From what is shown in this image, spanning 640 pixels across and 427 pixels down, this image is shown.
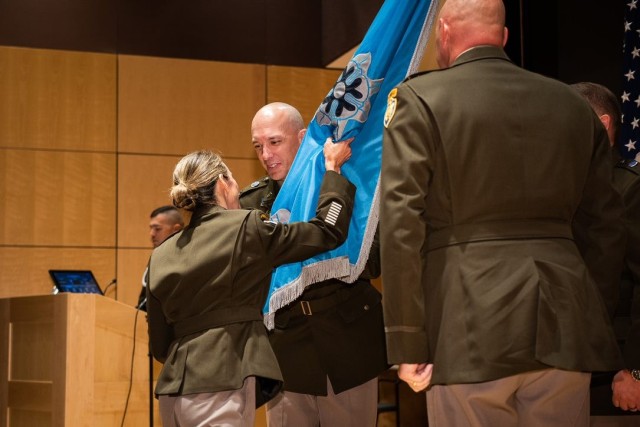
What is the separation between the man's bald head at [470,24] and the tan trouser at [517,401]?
78 centimetres

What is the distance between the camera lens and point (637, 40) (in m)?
4.52

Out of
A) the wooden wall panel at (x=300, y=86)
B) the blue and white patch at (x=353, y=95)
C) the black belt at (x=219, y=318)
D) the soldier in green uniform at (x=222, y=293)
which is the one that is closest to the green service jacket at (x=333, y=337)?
the soldier in green uniform at (x=222, y=293)

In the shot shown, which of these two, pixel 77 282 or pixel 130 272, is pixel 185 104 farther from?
pixel 77 282

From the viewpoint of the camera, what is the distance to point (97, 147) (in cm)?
700

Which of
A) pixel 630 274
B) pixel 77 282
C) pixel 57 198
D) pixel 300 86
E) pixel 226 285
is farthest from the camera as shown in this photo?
pixel 300 86

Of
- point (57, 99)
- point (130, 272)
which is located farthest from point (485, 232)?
point (57, 99)

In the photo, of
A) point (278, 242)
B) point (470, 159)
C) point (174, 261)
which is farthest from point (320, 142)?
point (470, 159)

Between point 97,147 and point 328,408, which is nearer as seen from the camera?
point 328,408

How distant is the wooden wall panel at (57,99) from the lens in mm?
6828

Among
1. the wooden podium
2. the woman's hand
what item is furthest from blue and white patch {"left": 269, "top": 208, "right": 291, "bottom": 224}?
the wooden podium

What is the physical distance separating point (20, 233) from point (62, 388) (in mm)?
2550

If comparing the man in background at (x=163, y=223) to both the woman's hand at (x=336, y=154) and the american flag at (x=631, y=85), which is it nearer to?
the american flag at (x=631, y=85)

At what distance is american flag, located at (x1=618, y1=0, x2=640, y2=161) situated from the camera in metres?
4.52

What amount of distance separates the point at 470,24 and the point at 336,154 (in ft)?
3.01
